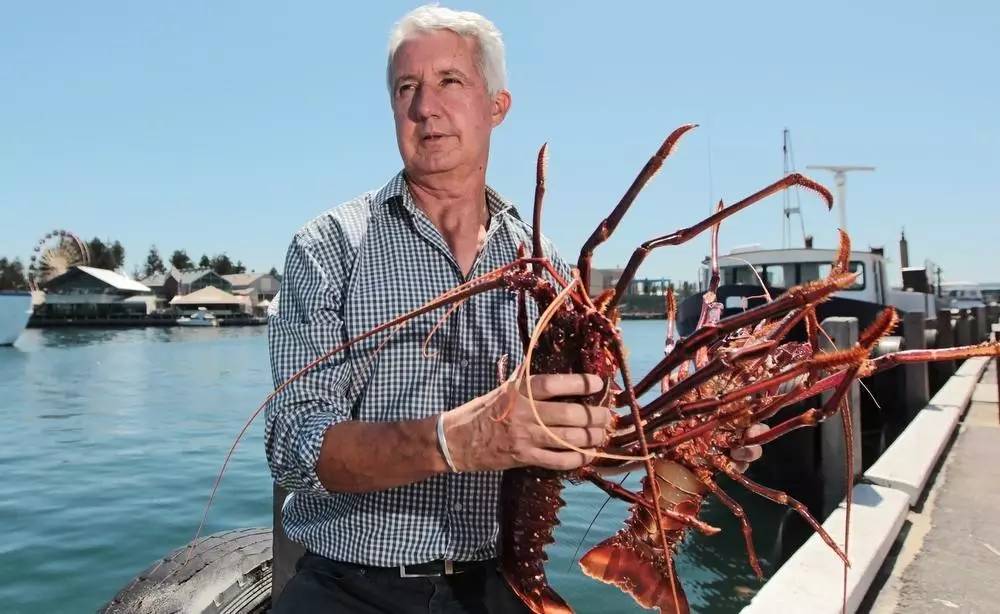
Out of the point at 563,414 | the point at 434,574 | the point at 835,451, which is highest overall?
the point at 563,414

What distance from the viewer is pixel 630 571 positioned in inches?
105

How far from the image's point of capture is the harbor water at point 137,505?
6102 mm

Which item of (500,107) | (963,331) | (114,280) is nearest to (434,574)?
(500,107)

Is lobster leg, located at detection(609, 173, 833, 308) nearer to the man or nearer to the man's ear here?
the man

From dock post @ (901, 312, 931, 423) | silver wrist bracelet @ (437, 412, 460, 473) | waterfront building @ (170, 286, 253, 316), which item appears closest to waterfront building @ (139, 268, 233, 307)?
waterfront building @ (170, 286, 253, 316)

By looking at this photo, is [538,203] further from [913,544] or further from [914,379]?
[914,379]

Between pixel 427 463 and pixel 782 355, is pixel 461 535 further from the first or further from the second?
pixel 782 355

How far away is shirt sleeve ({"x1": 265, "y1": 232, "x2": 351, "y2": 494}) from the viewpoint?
1.68m

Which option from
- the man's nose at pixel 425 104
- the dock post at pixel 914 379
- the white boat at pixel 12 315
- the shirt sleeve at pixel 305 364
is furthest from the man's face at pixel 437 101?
the white boat at pixel 12 315

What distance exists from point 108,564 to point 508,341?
649 centimetres

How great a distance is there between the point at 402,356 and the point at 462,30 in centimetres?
95

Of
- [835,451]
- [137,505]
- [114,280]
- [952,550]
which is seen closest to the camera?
[952,550]

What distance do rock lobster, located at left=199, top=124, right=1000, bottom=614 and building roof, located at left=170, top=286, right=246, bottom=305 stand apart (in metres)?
78.4

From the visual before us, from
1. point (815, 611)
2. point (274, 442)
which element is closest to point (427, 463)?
point (274, 442)
